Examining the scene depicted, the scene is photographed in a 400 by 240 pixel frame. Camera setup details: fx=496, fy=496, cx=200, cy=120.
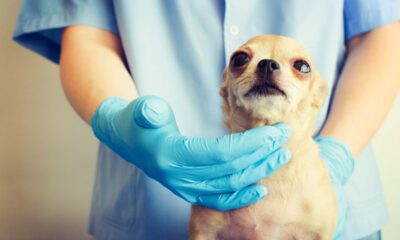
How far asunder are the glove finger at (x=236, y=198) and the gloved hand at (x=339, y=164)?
6.7 inches

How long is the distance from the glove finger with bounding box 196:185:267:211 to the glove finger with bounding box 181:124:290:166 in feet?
0.18

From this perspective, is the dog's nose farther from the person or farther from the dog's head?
the person

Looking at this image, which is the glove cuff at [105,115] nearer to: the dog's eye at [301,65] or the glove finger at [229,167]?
the glove finger at [229,167]

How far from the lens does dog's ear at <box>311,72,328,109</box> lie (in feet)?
2.43

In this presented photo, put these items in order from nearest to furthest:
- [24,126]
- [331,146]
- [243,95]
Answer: [243,95]
[331,146]
[24,126]

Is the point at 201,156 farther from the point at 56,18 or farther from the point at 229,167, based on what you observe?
the point at 56,18

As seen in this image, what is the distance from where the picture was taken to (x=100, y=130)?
30.8 inches

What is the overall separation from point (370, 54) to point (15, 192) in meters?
0.92

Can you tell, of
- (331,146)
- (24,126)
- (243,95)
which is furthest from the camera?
(24,126)

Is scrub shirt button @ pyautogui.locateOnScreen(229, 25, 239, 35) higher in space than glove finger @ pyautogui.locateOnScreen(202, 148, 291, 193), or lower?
higher

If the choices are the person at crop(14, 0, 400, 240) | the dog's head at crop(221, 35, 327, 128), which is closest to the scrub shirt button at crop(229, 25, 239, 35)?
the person at crop(14, 0, 400, 240)

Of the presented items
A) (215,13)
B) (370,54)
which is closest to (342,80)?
(370,54)

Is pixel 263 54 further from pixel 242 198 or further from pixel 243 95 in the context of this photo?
pixel 242 198

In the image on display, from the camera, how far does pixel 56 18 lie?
0.94m
